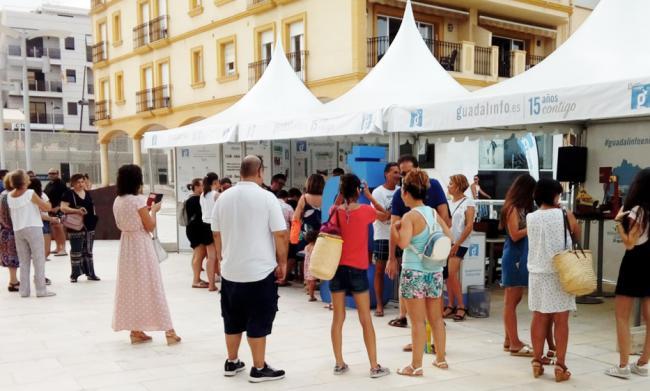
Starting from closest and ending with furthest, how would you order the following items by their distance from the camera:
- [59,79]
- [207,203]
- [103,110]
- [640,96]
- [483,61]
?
[640,96], [207,203], [483,61], [103,110], [59,79]

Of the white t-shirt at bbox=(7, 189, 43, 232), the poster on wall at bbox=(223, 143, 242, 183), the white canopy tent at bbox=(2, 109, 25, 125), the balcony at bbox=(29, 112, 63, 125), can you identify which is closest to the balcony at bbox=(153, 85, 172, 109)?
the white canopy tent at bbox=(2, 109, 25, 125)

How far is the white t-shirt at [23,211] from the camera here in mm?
7703

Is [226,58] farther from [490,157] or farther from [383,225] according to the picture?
[383,225]

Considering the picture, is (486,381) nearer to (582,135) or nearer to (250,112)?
(582,135)

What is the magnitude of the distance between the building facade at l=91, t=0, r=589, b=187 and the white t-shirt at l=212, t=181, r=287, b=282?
1323 cm

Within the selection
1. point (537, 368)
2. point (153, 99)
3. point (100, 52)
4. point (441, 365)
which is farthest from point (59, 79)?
point (537, 368)

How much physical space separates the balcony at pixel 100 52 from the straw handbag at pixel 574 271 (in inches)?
1199

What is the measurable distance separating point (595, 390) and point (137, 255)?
3.98m

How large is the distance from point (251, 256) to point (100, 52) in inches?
1189

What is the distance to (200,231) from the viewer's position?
28.4 ft

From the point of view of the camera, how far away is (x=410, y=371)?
15.8 feet

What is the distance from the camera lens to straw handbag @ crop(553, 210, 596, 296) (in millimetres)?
4348

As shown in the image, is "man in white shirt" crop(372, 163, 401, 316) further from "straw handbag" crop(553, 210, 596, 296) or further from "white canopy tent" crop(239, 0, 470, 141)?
"straw handbag" crop(553, 210, 596, 296)

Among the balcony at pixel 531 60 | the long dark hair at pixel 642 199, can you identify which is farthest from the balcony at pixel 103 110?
the long dark hair at pixel 642 199
